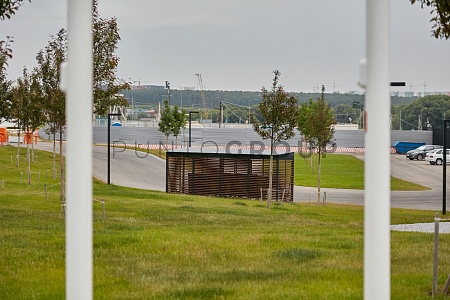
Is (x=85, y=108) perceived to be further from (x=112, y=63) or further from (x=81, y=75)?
(x=112, y=63)

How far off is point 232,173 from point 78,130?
28.9 m

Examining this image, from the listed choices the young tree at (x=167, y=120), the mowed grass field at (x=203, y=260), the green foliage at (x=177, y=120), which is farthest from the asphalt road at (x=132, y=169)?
the mowed grass field at (x=203, y=260)

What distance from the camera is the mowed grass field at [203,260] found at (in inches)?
308

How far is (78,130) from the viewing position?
3.71m

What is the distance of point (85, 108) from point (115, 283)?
16.2ft

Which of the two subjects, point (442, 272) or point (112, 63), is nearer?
point (442, 272)

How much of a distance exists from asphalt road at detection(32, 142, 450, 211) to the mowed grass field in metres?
16.4

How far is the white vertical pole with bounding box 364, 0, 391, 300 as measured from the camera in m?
3.71

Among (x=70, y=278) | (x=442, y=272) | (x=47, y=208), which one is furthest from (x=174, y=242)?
(x=47, y=208)

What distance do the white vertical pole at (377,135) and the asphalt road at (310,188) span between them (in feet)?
90.9

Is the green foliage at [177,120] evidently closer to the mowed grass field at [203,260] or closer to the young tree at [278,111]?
the young tree at [278,111]

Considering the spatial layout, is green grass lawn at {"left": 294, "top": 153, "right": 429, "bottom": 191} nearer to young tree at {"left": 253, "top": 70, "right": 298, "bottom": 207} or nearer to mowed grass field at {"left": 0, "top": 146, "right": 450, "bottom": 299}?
young tree at {"left": 253, "top": 70, "right": 298, "bottom": 207}

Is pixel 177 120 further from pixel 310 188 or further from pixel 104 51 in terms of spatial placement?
pixel 104 51

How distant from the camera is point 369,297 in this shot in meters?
3.81
